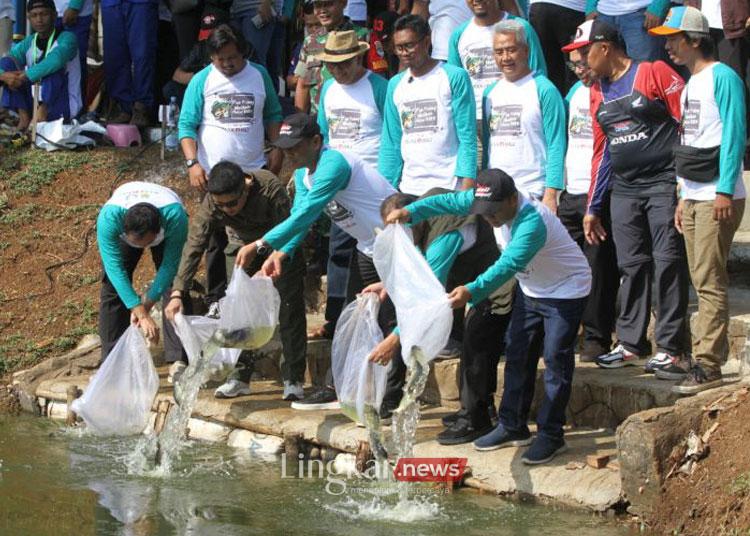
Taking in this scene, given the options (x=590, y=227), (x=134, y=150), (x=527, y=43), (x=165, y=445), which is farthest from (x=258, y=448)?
(x=134, y=150)

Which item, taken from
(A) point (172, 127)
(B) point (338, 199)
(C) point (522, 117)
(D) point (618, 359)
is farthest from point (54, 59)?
(D) point (618, 359)

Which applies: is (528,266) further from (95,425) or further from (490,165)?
(95,425)

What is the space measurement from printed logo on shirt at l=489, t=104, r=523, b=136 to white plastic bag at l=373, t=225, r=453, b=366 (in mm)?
1390

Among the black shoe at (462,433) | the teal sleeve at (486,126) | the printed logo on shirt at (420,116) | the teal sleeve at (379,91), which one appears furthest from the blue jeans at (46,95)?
the black shoe at (462,433)

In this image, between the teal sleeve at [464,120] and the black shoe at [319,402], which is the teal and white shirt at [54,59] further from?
the teal sleeve at [464,120]

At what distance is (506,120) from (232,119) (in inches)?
91.6

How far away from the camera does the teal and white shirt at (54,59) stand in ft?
42.0

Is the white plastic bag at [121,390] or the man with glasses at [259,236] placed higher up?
the man with glasses at [259,236]

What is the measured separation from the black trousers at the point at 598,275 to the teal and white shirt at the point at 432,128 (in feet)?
2.29

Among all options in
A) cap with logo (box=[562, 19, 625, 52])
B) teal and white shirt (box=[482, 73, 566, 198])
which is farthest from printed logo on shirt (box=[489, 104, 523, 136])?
cap with logo (box=[562, 19, 625, 52])

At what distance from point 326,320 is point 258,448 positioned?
4.33ft

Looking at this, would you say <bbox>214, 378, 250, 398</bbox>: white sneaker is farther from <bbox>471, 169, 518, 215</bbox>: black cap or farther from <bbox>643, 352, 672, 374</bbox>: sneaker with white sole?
<bbox>471, 169, 518, 215</bbox>: black cap

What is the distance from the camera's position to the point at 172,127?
1273cm

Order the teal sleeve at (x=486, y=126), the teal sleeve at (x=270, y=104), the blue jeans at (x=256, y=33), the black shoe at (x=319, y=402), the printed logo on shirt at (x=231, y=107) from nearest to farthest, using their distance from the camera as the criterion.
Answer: the teal sleeve at (x=486, y=126), the black shoe at (x=319, y=402), the printed logo on shirt at (x=231, y=107), the teal sleeve at (x=270, y=104), the blue jeans at (x=256, y=33)
